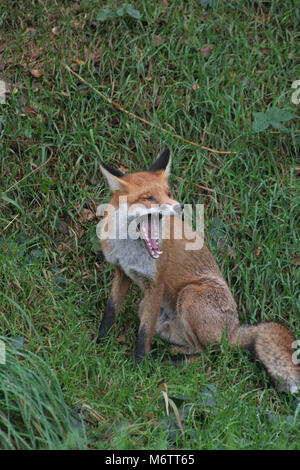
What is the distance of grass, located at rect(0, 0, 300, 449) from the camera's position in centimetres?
459

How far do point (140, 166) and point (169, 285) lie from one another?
1.57 metres

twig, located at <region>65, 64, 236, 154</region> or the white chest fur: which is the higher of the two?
twig, located at <region>65, 64, 236, 154</region>

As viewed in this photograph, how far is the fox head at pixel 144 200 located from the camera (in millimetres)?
4484

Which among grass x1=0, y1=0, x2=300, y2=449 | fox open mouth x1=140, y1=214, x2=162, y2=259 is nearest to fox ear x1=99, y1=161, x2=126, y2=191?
fox open mouth x1=140, y1=214, x2=162, y2=259

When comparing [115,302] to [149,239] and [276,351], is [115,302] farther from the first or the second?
[276,351]

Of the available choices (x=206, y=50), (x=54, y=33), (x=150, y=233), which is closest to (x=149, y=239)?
(x=150, y=233)

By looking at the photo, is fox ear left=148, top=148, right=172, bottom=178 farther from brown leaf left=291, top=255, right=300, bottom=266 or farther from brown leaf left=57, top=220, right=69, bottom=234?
brown leaf left=291, top=255, right=300, bottom=266

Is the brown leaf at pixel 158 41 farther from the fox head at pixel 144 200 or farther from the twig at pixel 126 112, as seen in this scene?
the fox head at pixel 144 200

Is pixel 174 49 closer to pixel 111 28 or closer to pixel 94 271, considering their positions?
pixel 111 28

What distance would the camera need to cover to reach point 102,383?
4.34m

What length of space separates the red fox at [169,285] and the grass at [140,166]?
0.19 m

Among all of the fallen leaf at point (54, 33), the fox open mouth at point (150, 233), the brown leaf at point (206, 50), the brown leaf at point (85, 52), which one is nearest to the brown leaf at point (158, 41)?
the brown leaf at point (206, 50)

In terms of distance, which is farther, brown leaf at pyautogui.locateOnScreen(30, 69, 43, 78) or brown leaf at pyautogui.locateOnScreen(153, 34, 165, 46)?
brown leaf at pyautogui.locateOnScreen(153, 34, 165, 46)
